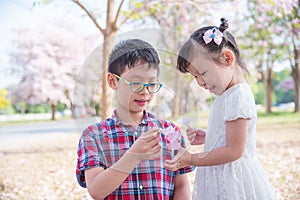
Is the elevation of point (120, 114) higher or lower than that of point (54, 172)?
higher

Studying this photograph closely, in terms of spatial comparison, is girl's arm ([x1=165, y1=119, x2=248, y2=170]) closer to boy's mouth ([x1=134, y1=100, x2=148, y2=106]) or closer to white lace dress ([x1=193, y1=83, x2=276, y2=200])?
white lace dress ([x1=193, y1=83, x2=276, y2=200])

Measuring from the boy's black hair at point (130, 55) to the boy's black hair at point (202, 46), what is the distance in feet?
0.25

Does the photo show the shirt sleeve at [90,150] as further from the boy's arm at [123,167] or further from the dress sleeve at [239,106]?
the dress sleeve at [239,106]

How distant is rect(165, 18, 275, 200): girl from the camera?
1054 mm

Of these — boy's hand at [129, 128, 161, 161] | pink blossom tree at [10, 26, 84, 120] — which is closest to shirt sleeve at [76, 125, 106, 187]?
boy's hand at [129, 128, 161, 161]

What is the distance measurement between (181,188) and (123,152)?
0.83 feet

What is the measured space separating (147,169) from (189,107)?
19 cm

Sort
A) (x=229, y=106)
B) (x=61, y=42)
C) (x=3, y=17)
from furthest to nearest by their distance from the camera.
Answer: (x=61, y=42), (x=3, y=17), (x=229, y=106)

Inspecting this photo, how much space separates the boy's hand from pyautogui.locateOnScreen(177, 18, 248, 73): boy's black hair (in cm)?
18

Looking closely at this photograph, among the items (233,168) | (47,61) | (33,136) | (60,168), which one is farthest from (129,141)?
(47,61)

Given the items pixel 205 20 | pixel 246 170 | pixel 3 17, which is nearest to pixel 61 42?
pixel 3 17

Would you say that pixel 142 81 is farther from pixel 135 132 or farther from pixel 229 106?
pixel 229 106

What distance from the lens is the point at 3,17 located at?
948cm

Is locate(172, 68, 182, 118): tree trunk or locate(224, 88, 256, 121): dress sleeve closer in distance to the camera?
locate(172, 68, 182, 118): tree trunk
